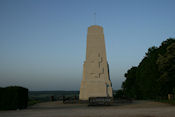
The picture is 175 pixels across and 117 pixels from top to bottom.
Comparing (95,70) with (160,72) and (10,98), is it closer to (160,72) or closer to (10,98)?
(160,72)

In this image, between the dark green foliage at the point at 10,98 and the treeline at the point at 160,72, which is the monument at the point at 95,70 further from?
the dark green foliage at the point at 10,98

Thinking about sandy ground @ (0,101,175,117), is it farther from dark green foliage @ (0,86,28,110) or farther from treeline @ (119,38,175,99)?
treeline @ (119,38,175,99)

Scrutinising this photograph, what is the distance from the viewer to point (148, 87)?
123 ft

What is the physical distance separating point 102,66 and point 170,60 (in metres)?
9.26

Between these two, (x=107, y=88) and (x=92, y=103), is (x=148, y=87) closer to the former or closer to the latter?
(x=107, y=88)

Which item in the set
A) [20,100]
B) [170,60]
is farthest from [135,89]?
[20,100]

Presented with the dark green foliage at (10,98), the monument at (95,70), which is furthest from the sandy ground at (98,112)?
the monument at (95,70)

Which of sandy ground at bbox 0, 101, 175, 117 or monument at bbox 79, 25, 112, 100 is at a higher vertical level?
monument at bbox 79, 25, 112, 100

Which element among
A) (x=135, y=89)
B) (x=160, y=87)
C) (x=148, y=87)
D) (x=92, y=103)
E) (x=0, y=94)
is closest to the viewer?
(x=0, y=94)

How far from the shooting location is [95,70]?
2878 cm

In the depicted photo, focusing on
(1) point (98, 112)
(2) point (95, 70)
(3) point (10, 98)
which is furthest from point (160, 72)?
(3) point (10, 98)

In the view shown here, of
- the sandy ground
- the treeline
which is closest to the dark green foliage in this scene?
the sandy ground

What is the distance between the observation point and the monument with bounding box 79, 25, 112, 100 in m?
28.5

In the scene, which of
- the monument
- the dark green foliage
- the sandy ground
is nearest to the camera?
the sandy ground
